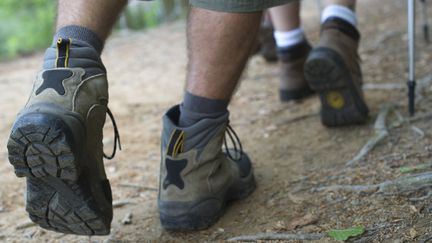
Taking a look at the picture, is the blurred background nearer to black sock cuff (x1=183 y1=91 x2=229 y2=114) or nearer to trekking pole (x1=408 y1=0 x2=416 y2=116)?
trekking pole (x1=408 y1=0 x2=416 y2=116)

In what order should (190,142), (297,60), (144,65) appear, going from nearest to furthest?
1. (190,142)
2. (297,60)
3. (144,65)

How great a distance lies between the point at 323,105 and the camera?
2055 millimetres

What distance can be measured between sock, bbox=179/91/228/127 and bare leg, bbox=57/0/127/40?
0.94 feet

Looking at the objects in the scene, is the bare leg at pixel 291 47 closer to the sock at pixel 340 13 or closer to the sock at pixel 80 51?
the sock at pixel 340 13

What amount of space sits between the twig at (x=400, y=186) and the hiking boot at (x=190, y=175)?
0.40m

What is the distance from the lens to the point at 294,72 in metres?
2.59

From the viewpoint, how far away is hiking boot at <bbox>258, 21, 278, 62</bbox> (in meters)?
3.55

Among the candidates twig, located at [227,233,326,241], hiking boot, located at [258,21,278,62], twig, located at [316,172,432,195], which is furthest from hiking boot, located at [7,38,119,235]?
hiking boot, located at [258,21,278,62]

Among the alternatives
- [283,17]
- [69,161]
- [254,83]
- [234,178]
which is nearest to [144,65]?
[254,83]

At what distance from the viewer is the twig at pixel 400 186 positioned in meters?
1.44

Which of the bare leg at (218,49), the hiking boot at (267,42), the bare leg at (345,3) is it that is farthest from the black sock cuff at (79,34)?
the hiking boot at (267,42)

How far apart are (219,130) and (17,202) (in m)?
0.85

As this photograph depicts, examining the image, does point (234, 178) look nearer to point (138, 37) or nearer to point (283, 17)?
point (283, 17)

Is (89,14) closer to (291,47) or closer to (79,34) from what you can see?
(79,34)
